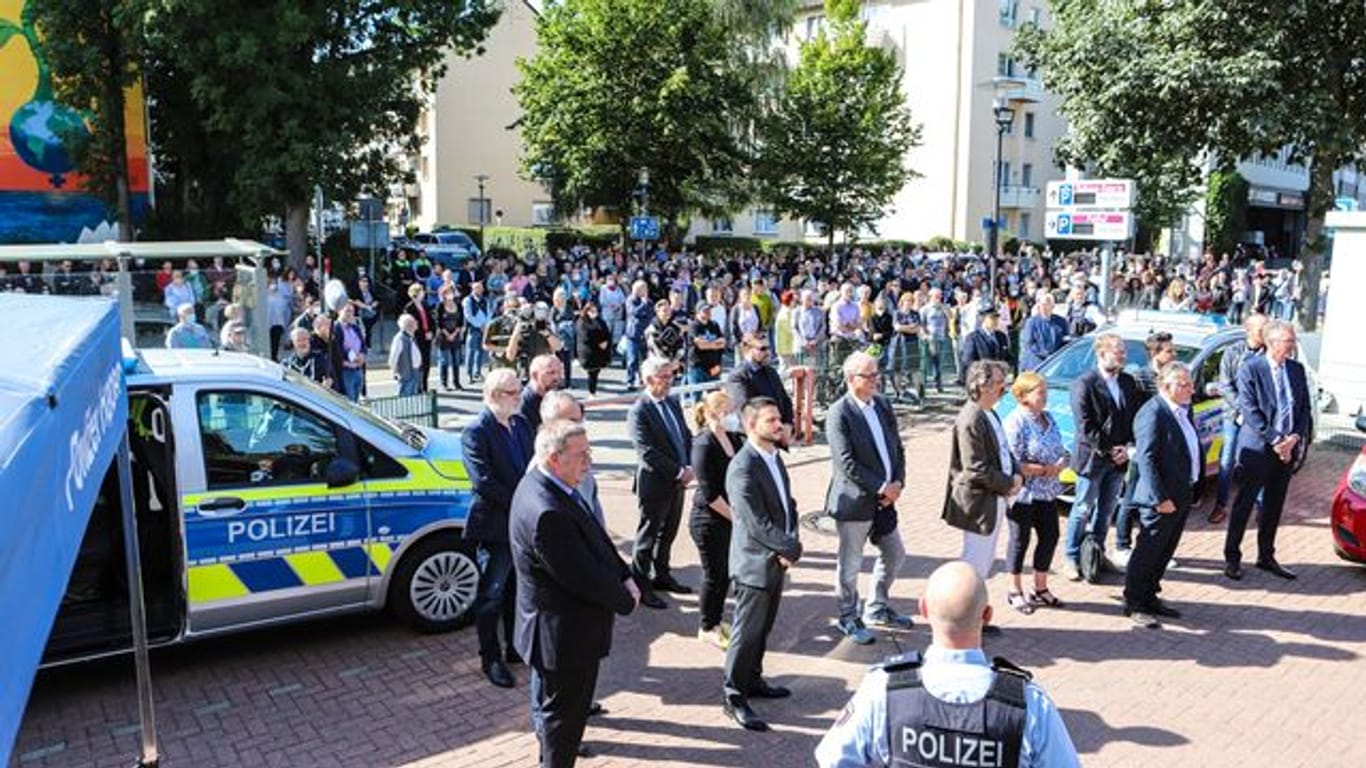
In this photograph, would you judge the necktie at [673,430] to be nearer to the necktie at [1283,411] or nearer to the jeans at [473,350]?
the necktie at [1283,411]

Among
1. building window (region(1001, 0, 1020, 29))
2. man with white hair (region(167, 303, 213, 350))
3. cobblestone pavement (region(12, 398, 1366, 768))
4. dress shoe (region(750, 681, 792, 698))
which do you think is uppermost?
building window (region(1001, 0, 1020, 29))

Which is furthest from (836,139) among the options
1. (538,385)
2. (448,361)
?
(538,385)

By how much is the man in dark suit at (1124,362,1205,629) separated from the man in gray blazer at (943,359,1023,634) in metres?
0.95

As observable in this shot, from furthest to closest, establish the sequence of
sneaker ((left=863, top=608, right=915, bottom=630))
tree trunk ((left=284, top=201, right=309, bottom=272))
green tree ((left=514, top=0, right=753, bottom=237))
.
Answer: green tree ((left=514, top=0, right=753, bottom=237))
tree trunk ((left=284, top=201, right=309, bottom=272))
sneaker ((left=863, top=608, right=915, bottom=630))

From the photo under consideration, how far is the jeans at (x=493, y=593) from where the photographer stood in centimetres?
628

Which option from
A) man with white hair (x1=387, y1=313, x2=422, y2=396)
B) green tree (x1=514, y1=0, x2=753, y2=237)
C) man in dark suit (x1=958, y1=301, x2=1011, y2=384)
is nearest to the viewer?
man in dark suit (x1=958, y1=301, x2=1011, y2=384)

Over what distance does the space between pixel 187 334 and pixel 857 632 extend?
27.0 feet

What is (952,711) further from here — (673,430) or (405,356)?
(405,356)

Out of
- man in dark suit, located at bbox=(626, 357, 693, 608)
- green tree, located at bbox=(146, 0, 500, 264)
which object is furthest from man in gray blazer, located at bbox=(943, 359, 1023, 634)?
green tree, located at bbox=(146, 0, 500, 264)

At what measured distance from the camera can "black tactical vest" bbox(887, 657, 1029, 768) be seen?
2.92 m

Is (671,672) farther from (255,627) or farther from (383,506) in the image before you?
(255,627)

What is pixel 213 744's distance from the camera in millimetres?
5645

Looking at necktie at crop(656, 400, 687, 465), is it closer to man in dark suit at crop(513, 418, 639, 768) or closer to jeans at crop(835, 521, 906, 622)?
jeans at crop(835, 521, 906, 622)

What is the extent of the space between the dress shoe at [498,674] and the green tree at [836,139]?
3150 cm
